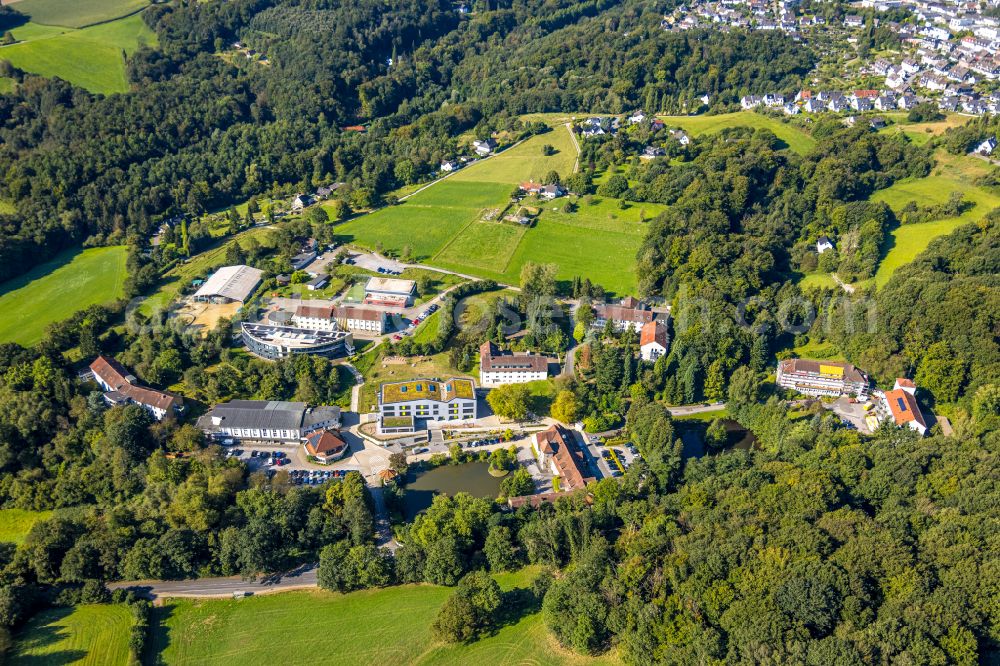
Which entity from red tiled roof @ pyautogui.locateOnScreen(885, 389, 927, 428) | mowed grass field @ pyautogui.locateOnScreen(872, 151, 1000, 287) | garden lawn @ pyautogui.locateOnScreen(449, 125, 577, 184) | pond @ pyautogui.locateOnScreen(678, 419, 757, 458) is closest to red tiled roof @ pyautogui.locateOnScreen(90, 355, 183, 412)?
pond @ pyautogui.locateOnScreen(678, 419, 757, 458)

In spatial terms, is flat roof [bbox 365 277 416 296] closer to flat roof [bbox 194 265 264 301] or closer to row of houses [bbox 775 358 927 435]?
flat roof [bbox 194 265 264 301]

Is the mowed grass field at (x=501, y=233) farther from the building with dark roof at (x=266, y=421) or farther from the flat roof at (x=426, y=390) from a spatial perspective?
the building with dark roof at (x=266, y=421)

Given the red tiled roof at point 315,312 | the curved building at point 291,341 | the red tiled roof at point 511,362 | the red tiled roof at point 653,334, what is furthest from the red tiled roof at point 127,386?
the red tiled roof at point 653,334

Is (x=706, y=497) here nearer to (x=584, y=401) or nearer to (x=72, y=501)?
(x=584, y=401)

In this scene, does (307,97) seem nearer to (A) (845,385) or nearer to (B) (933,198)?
(A) (845,385)

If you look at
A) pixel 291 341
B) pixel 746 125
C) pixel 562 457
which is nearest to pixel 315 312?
pixel 291 341
